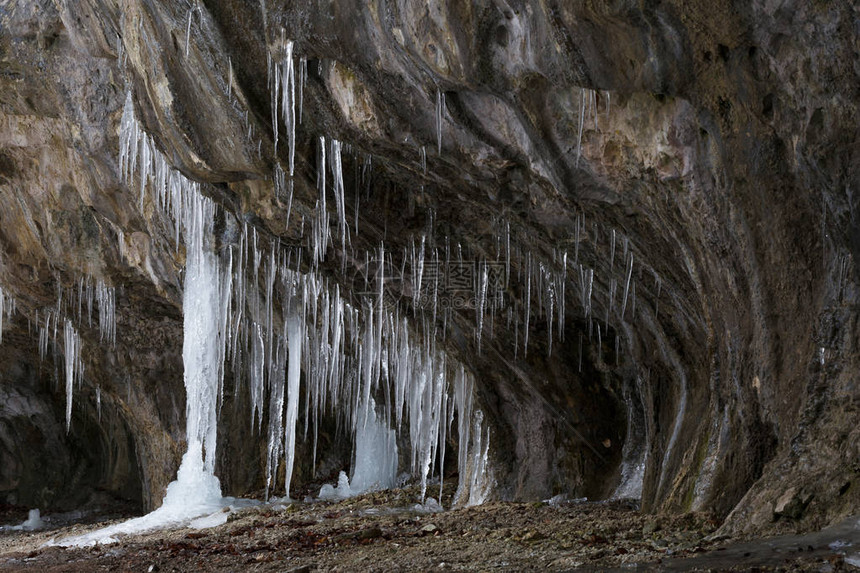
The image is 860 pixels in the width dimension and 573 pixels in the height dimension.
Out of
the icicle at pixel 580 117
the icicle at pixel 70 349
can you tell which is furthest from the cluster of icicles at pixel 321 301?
the icicle at pixel 580 117

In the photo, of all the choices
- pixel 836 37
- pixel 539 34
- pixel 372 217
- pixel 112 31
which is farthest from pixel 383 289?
pixel 836 37

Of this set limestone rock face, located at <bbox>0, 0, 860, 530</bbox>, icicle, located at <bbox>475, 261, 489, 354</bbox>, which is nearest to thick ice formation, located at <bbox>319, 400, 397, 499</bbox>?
limestone rock face, located at <bbox>0, 0, 860, 530</bbox>

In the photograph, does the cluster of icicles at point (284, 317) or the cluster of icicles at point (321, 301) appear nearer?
the cluster of icicles at point (321, 301)

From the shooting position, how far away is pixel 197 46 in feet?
24.4

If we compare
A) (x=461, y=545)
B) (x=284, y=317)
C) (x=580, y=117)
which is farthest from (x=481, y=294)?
(x=580, y=117)

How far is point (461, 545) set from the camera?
23.0ft

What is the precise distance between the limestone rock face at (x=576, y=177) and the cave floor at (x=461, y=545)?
43 centimetres

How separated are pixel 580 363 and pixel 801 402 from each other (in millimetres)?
5753

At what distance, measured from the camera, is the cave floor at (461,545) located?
4676 millimetres

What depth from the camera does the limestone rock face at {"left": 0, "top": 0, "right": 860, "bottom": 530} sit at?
5195 mm

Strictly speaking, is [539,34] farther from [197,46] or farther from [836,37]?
[197,46]

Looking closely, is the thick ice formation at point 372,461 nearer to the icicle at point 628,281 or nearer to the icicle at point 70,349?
the icicle at point 70,349

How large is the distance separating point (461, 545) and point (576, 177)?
2981mm

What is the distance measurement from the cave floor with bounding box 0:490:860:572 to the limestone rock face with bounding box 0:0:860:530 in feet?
1.41
